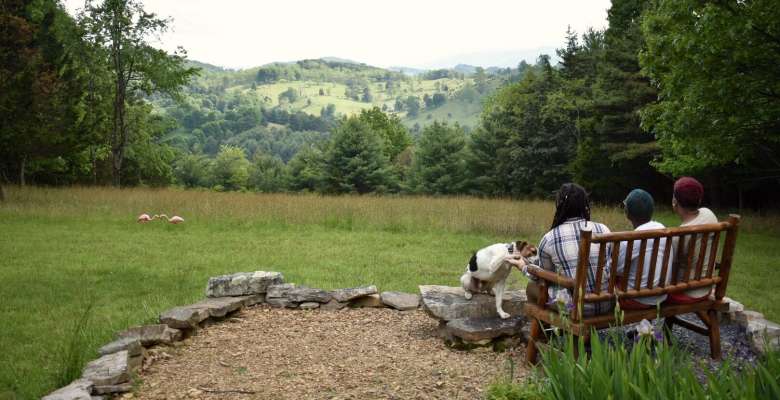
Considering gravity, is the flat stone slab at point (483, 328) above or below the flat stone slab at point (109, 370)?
above

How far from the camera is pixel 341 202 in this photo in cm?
1605

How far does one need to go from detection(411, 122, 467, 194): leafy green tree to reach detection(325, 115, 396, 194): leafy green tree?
3.91 metres

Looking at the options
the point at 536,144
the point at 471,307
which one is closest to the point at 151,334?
the point at 471,307

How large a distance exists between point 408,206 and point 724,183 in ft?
50.0

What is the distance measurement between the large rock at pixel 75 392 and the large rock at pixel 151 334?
0.93 m

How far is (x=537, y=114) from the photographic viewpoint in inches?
1302

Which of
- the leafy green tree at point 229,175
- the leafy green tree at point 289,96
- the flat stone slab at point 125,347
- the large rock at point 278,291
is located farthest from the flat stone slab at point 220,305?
the leafy green tree at point 289,96

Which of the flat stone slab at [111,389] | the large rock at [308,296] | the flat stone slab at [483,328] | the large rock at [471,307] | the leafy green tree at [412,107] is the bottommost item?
the flat stone slab at [111,389]

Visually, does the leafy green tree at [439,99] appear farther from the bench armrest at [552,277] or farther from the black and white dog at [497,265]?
the bench armrest at [552,277]

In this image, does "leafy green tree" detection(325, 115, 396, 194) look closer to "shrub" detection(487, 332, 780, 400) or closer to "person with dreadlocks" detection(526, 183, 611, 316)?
"person with dreadlocks" detection(526, 183, 611, 316)

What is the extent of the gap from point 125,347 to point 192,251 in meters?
6.17

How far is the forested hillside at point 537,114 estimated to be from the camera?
1212 cm

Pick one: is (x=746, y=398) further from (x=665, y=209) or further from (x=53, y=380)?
(x=665, y=209)

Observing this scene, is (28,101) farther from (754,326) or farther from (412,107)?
(412,107)
